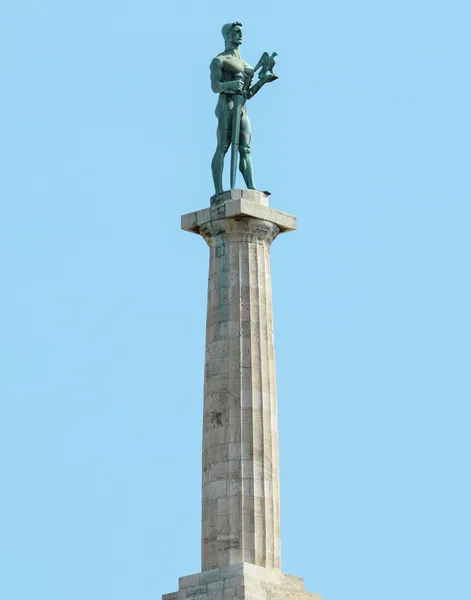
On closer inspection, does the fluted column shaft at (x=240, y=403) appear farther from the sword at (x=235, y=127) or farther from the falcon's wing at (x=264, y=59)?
the falcon's wing at (x=264, y=59)

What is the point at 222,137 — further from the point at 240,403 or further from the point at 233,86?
the point at 240,403

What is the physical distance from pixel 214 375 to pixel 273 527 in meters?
4.71

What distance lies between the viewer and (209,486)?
59406mm

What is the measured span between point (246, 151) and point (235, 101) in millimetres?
1525

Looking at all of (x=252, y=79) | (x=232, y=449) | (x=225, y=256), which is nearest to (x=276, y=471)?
(x=232, y=449)

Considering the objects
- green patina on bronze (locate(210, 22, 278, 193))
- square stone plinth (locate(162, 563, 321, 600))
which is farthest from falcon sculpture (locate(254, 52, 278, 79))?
square stone plinth (locate(162, 563, 321, 600))

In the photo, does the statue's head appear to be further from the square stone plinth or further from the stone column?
the square stone plinth

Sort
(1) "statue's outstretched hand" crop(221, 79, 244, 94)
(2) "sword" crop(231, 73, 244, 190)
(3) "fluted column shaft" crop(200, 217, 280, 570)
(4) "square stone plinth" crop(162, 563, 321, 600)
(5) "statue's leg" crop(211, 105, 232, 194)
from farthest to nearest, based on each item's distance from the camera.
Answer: (5) "statue's leg" crop(211, 105, 232, 194) → (1) "statue's outstretched hand" crop(221, 79, 244, 94) → (2) "sword" crop(231, 73, 244, 190) → (3) "fluted column shaft" crop(200, 217, 280, 570) → (4) "square stone plinth" crop(162, 563, 321, 600)

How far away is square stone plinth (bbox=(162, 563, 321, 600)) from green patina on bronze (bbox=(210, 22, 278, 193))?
11.9m

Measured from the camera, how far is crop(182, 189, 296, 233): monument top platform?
6112cm

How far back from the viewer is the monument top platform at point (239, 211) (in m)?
61.1

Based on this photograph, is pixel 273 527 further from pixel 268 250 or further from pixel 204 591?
pixel 268 250

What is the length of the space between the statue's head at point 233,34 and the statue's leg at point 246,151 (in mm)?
2115

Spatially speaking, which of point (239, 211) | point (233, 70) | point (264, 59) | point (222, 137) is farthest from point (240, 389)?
point (264, 59)
